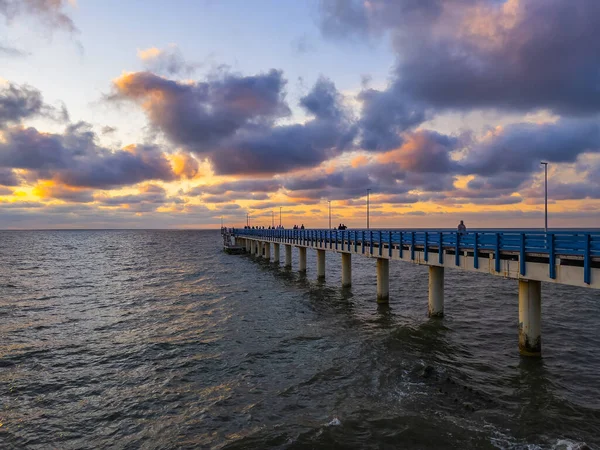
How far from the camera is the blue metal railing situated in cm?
1276

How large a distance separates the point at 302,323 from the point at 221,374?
800 cm

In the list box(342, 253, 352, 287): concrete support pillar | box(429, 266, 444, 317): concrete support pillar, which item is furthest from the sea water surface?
box(342, 253, 352, 287): concrete support pillar

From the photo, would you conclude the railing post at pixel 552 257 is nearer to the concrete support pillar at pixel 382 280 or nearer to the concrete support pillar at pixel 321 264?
the concrete support pillar at pixel 382 280

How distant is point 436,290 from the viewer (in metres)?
22.3

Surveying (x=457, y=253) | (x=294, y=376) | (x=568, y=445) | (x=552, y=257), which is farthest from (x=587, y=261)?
(x=294, y=376)

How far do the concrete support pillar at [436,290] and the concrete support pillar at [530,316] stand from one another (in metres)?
6.13

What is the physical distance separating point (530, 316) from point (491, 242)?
320 cm

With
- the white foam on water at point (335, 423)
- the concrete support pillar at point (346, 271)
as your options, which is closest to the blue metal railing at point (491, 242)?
the concrete support pillar at point (346, 271)

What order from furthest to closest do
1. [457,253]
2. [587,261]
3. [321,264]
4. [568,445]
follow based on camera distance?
[321,264]
[457,253]
[587,261]
[568,445]

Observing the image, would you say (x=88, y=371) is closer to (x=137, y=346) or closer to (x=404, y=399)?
(x=137, y=346)

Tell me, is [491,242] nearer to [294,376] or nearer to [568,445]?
[568,445]

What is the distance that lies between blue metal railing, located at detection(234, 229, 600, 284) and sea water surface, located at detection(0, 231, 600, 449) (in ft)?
12.8

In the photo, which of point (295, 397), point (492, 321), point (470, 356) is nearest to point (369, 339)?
point (470, 356)

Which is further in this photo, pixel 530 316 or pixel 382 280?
pixel 382 280
